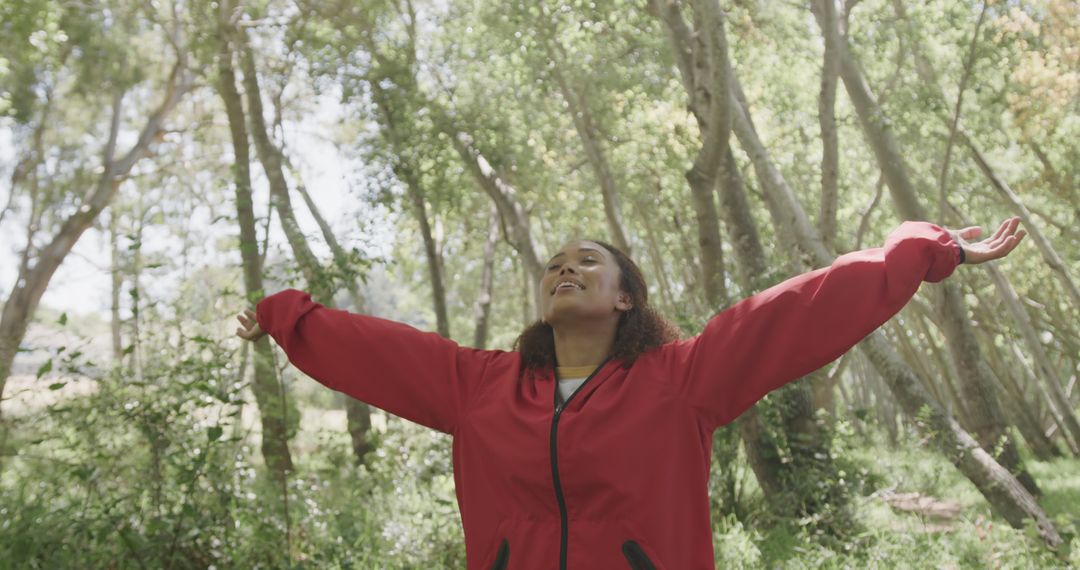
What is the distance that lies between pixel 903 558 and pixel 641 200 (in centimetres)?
1641

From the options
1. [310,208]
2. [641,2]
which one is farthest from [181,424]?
[310,208]

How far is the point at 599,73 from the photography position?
14.7 meters

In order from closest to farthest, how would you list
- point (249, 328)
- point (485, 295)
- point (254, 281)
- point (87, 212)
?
point (249, 328), point (254, 281), point (87, 212), point (485, 295)

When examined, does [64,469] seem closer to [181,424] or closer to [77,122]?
[181,424]

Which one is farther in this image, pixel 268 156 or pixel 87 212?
pixel 87 212

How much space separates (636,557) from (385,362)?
1023 mm

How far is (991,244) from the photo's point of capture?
274cm

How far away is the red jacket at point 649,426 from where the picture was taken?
2.59 meters

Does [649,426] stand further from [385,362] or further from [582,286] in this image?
[385,362]

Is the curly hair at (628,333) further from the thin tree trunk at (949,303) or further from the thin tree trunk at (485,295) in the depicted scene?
the thin tree trunk at (485,295)

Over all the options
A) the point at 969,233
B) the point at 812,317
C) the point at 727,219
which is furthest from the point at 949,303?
the point at 812,317

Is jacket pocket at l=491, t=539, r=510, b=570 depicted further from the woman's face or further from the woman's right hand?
the woman's right hand

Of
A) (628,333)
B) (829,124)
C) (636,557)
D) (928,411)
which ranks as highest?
(829,124)

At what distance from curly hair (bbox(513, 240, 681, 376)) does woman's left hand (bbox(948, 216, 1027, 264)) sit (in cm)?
96
